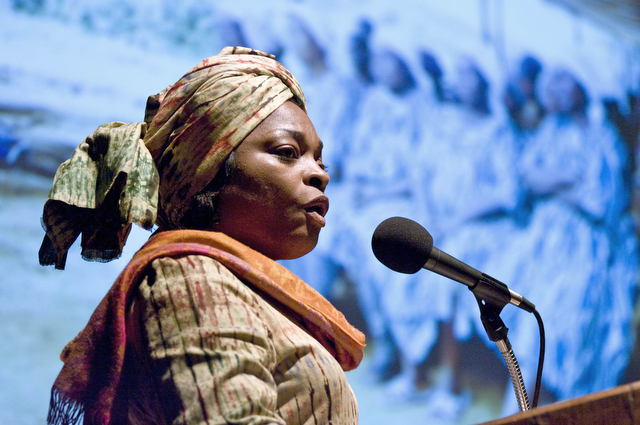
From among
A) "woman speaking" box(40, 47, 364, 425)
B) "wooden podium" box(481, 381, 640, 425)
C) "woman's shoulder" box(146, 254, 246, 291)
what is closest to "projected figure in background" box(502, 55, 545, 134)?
"woman speaking" box(40, 47, 364, 425)

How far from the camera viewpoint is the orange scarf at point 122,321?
2.99 feet

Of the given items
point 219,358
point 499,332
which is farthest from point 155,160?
point 499,332

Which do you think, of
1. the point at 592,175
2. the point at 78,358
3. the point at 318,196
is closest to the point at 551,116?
the point at 592,175

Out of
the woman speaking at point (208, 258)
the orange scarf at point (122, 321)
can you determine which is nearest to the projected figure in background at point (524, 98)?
the woman speaking at point (208, 258)

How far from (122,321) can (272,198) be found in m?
0.35

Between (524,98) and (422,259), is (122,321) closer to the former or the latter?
(422,259)

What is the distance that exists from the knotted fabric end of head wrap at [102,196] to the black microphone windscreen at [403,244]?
431 mm

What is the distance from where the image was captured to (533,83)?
3.00 metres

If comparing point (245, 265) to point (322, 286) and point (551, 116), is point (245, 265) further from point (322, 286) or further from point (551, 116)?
point (551, 116)

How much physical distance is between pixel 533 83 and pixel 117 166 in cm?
246

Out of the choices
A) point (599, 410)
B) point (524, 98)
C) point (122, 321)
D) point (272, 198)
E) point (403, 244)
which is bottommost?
point (599, 410)

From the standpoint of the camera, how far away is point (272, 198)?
1112 mm

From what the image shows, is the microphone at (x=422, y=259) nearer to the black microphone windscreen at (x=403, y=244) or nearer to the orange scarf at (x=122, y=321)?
the black microphone windscreen at (x=403, y=244)

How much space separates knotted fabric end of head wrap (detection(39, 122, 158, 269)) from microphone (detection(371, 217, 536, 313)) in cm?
44
